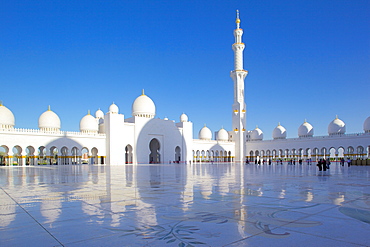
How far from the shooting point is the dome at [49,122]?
1241 inches

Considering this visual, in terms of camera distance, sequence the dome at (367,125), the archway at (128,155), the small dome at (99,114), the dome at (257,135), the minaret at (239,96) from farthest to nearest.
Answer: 1. the dome at (257,135)
2. the small dome at (99,114)
3. the minaret at (239,96)
4. the dome at (367,125)
5. the archway at (128,155)

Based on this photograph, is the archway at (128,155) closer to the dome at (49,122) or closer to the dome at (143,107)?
the dome at (143,107)

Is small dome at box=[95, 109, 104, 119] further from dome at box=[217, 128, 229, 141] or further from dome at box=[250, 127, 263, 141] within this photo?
dome at box=[250, 127, 263, 141]

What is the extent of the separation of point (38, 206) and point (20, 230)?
1.26 metres

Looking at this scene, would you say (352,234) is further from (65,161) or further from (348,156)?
(348,156)

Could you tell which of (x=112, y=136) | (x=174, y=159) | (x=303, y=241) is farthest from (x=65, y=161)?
(x=303, y=241)

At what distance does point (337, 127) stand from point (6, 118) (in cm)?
3676

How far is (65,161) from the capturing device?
30.4m

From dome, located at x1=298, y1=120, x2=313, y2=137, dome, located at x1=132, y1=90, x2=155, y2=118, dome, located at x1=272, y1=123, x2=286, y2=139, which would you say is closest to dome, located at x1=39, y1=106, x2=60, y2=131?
dome, located at x1=132, y1=90, x2=155, y2=118

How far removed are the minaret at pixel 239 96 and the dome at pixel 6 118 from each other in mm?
25639

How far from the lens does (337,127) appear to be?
38.4 meters

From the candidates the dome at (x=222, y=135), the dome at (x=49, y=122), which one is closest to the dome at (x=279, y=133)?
the dome at (x=222, y=135)

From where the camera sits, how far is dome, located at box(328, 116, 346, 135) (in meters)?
38.4

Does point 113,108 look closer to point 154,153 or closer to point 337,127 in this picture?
point 154,153
